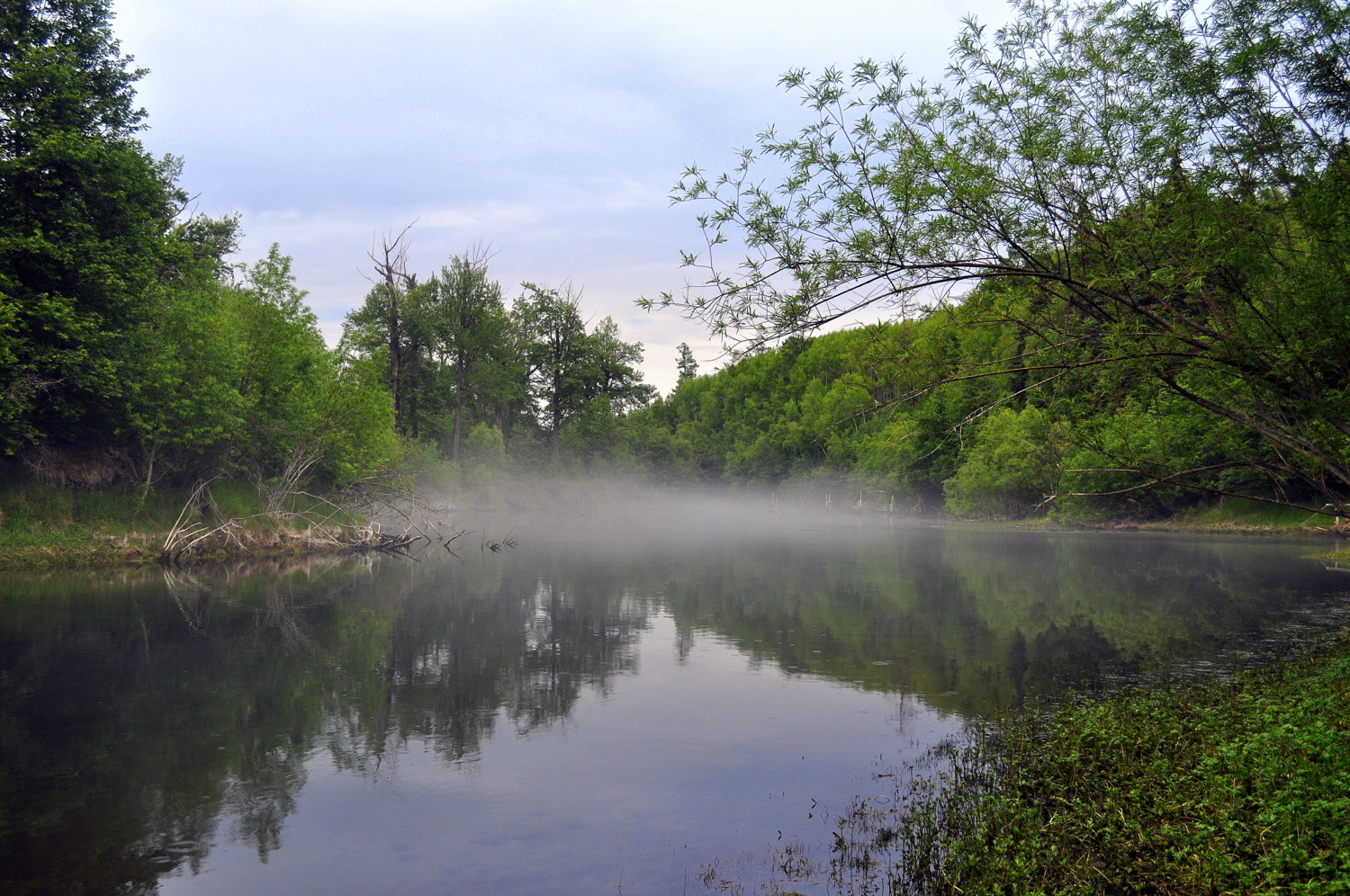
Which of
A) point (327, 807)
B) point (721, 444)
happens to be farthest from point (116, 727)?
point (721, 444)

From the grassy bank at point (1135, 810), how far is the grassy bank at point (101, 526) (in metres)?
31.7

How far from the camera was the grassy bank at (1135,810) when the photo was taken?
6332 millimetres

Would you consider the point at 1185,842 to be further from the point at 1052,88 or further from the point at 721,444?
the point at 721,444

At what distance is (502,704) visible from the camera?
14047 millimetres

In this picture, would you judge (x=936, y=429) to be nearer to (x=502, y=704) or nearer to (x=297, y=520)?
(x=502, y=704)

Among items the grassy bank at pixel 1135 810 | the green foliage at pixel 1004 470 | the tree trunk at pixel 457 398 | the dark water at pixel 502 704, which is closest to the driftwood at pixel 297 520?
the dark water at pixel 502 704

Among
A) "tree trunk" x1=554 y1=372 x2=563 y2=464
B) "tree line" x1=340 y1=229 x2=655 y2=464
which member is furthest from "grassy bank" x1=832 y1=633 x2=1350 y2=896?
"tree trunk" x1=554 y1=372 x2=563 y2=464

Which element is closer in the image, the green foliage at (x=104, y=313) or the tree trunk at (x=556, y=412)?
the green foliage at (x=104, y=313)

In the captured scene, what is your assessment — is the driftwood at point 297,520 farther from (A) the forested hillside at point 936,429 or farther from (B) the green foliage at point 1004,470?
(B) the green foliage at point 1004,470

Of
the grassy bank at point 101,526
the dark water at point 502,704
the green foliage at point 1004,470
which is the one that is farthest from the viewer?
the green foliage at point 1004,470

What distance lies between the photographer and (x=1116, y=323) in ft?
31.1

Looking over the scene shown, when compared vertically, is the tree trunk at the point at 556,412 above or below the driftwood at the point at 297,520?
above

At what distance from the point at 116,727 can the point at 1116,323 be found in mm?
14506

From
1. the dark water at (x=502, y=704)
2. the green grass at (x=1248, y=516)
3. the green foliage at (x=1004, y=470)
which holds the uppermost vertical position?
the green foliage at (x=1004, y=470)
